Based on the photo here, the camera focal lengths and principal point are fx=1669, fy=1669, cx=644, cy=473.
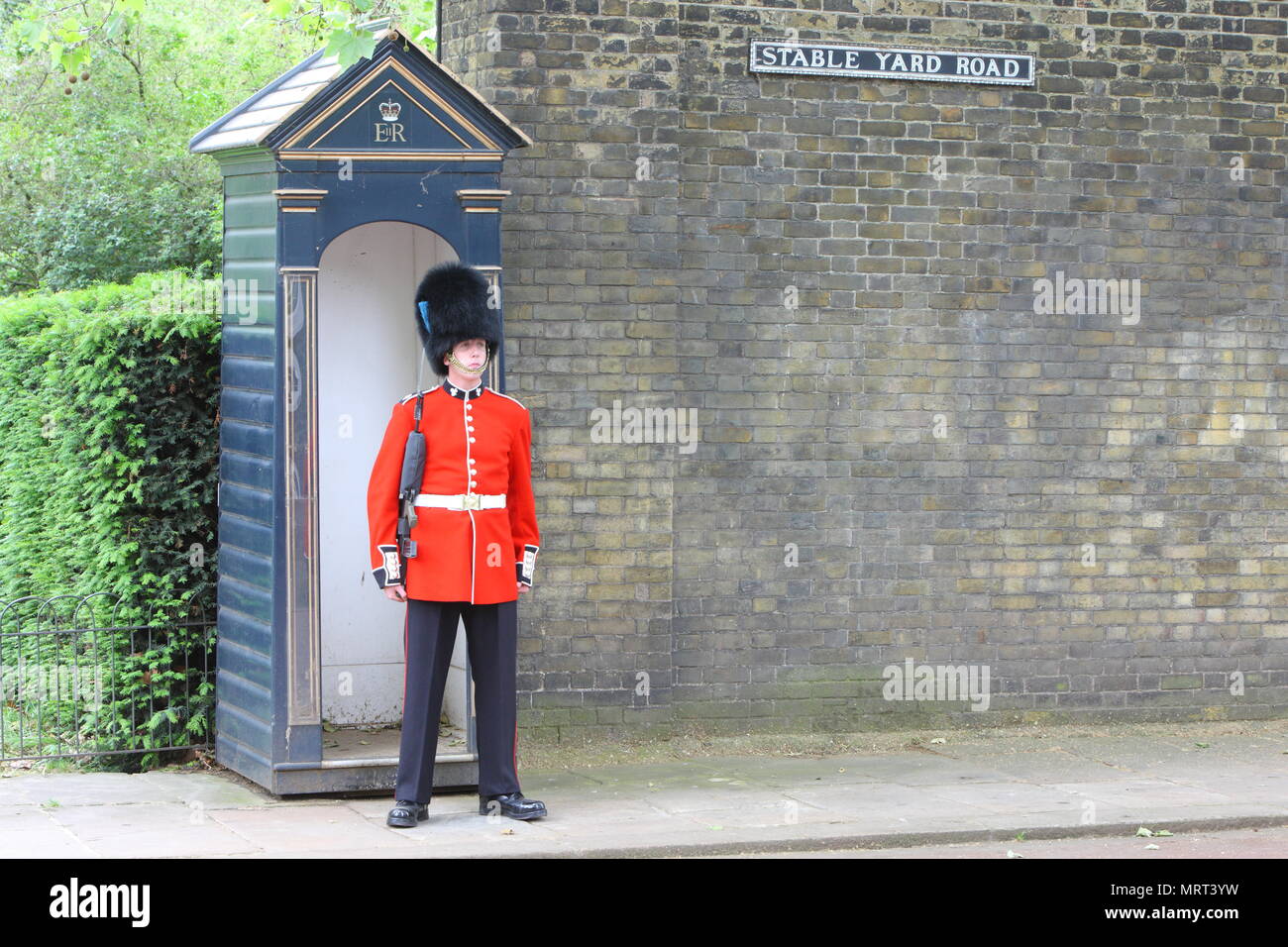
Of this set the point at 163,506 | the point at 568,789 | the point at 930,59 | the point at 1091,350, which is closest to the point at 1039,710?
the point at 1091,350

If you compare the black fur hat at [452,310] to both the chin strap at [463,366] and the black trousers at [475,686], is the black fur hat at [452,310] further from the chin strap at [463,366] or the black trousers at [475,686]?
the black trousers at [475,686]

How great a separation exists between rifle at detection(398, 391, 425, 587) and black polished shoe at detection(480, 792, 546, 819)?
111 centimetres

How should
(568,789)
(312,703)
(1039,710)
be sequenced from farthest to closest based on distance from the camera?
(1039,710)
(568,789)
(312,703)

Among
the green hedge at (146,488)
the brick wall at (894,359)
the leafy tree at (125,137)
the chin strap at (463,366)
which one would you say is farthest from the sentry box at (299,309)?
the leafy tree at (125,137)

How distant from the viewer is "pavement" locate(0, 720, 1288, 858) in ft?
21.9

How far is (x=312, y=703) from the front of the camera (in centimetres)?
724

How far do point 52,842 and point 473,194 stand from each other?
10.5 ft

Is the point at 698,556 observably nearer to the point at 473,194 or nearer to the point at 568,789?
the point at 568,789

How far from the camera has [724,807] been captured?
7.46m

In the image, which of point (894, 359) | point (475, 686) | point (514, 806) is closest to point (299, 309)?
point (475, 686)

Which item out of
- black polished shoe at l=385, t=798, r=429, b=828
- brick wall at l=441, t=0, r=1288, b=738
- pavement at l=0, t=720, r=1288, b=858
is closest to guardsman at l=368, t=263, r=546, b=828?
black polished shoe at l=385, t=798, r=429, b=828

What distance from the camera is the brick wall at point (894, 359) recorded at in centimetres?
857

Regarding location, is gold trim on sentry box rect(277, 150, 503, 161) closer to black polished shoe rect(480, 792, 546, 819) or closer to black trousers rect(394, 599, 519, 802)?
black trousers rect(394, 599, 519, 802)

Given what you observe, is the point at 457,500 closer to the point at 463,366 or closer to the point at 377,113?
the point at 463,366
